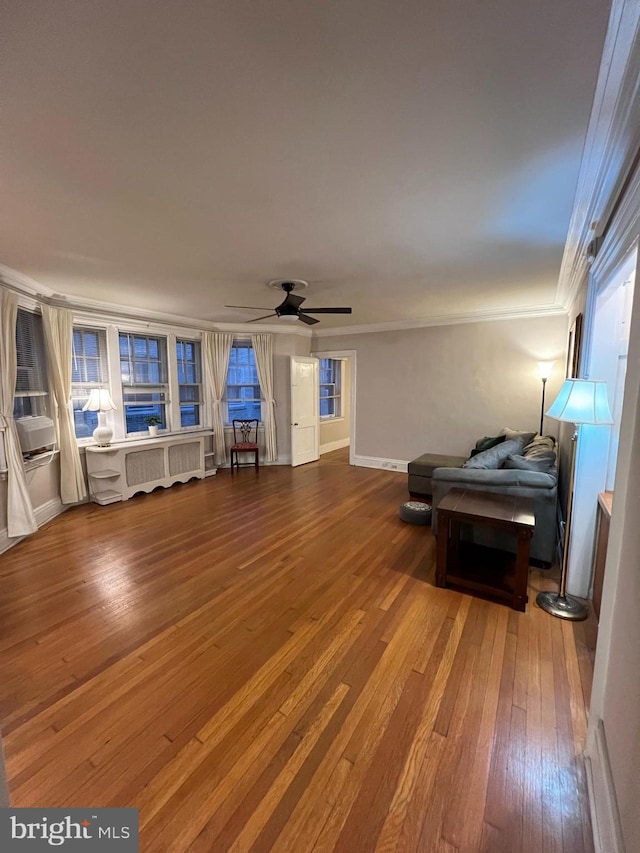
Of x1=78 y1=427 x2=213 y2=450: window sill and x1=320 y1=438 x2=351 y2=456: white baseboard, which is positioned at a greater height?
x1=78 y1=427 x2=213 y2=450: window sill

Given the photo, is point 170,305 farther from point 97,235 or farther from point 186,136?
point 186,136

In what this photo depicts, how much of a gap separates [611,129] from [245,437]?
19.1 feet

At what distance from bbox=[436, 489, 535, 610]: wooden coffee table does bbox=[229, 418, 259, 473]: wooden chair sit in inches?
153

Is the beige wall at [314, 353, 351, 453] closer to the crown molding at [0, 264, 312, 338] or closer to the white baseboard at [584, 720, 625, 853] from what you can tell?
the crown molding at [0, 264, 312, 338]

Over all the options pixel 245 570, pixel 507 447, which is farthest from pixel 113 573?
pixel 507 447

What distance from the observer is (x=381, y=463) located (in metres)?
6.22

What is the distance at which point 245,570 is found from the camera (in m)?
2.88

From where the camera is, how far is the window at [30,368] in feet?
12.3

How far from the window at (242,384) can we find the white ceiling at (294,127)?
135 inches

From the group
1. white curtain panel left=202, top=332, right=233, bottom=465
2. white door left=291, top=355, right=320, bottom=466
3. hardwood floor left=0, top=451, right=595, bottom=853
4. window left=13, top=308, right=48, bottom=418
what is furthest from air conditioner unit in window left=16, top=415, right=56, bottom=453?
white door left=291, top=355, right=320, bottom=466

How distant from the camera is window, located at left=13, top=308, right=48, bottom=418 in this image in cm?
376

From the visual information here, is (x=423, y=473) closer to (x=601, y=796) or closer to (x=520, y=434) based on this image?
(x=520, y=434)

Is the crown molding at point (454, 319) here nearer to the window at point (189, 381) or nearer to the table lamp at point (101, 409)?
the window at point (189, 381)

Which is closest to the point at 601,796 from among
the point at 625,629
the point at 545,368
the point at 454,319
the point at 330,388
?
the point at 625,629
